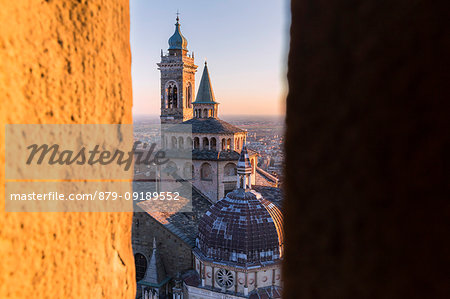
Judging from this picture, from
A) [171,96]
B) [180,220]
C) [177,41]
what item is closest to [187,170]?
[180,220]

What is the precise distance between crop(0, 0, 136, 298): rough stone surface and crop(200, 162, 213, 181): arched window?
1864cm

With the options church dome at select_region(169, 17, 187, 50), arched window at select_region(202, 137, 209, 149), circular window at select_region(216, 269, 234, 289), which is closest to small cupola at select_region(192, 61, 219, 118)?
arched window at select_region(202, 137, 209, 149)

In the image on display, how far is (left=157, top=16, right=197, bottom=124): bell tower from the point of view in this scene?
31.1 meters

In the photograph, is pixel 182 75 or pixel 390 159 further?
pixel 182 75

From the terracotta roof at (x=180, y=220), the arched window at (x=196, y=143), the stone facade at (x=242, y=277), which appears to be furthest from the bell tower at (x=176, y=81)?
the stone facade at (x=242, y=277)

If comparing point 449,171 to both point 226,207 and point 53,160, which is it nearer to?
point 53,160

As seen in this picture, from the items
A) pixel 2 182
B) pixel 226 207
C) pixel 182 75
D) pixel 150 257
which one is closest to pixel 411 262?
pixel 2 182

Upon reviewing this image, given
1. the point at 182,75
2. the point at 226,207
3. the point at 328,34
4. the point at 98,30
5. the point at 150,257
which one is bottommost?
the point at 150,257

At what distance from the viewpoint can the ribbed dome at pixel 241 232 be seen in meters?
11.6

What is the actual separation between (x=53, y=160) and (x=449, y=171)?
3.93 feet

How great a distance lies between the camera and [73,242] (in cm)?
131

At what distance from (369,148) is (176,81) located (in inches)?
1236

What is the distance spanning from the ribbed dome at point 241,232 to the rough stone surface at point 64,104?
10.4 meters

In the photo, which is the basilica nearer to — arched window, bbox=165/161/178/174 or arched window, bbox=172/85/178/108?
arched window, bbox=165/161/178/174
